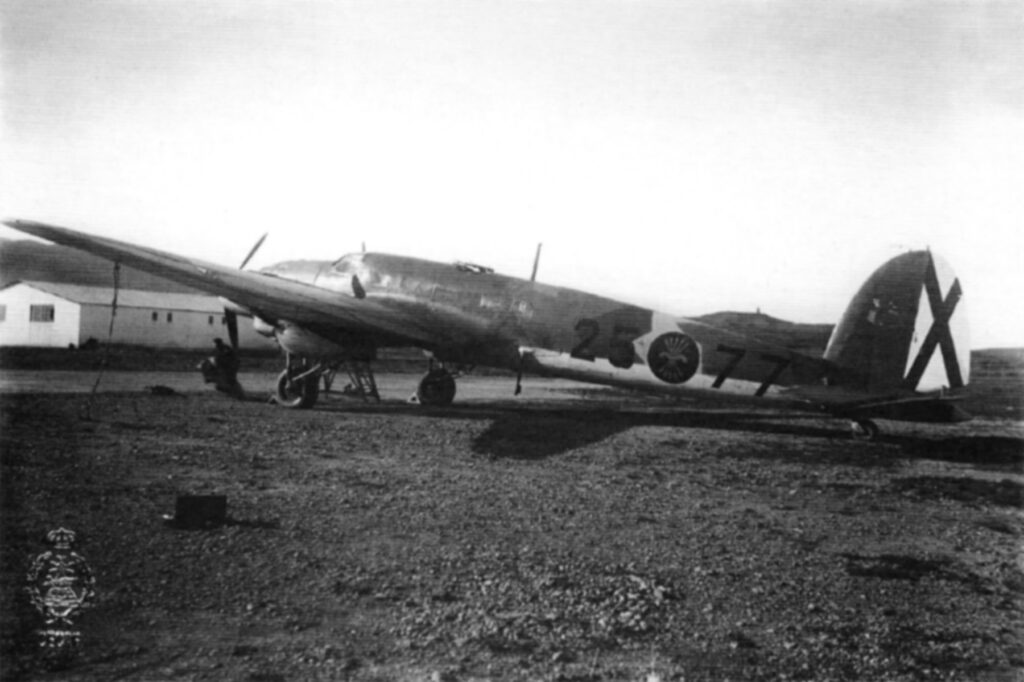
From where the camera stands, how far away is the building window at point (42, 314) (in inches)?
1283

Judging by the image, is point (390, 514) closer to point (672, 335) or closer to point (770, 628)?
point (770, 628)

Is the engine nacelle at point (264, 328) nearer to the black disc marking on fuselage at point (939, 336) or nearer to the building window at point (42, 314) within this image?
the black disc marking on fuselage at point (939, 336)

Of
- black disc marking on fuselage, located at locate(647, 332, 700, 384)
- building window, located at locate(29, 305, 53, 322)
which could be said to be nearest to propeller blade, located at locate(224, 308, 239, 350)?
black disc marking on fuselage, located at locate(647, 332, 700, 384)

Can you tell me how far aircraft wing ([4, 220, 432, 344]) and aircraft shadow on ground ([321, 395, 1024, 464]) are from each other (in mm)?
1563

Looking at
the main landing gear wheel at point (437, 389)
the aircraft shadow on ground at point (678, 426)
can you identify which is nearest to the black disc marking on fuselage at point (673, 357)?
the aircraft shadow on ground at point (678, 426)

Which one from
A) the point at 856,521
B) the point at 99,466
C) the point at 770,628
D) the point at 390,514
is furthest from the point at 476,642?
the point at 99,466

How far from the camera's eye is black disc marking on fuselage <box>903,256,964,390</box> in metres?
10.4

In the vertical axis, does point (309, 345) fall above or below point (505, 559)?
above

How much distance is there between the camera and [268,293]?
40.0 feet

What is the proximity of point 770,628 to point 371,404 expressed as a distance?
10993mm

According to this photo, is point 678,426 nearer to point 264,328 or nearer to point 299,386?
point 299,386

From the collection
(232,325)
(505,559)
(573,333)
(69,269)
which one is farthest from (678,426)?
(69,269)

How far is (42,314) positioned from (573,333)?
29540 mm

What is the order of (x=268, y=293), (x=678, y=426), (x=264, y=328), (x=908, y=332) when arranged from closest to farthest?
(x=908, y=332)
(x=268, y=293)
(x=678, y=426)
(x=264, y=328)
